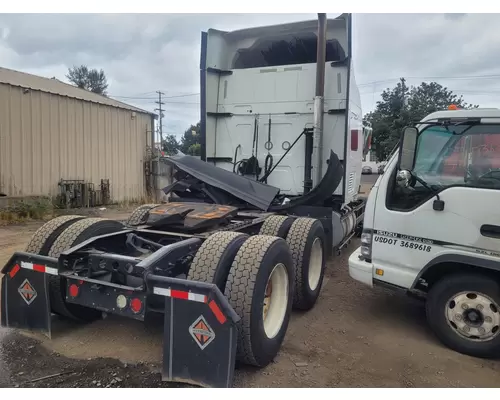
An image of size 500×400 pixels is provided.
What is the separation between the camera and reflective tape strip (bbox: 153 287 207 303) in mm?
2658

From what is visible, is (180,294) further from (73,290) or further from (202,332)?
(73,290)

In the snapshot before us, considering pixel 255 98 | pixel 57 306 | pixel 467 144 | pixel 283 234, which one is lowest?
pixel 57 306

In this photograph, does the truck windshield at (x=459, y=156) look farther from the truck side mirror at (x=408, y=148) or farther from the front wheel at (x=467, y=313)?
the front wheel at (x=467, y=313)

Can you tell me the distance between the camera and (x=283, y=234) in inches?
182

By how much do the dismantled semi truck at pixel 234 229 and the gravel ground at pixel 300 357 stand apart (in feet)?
0.60

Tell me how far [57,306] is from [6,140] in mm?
9807

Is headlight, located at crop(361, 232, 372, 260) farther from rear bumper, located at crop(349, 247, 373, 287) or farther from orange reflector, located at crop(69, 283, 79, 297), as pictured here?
orange reflector, located at crop(69, 283, 79, 297)

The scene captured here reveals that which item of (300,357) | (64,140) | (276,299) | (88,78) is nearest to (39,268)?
(276,299)

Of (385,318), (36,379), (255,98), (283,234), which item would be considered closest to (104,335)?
(36,379)

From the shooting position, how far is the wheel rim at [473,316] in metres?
3.40

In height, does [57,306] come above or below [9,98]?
below

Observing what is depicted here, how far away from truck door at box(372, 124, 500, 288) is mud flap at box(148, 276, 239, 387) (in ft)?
6.54

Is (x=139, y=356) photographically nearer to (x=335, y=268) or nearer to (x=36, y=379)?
(x=36, y=379)

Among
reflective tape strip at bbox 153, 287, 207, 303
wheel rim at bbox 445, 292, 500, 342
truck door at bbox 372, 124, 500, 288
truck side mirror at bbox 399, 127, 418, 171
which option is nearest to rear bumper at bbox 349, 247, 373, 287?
truck door at bbox 372, 124, 500, 288
